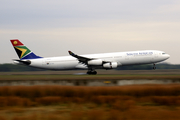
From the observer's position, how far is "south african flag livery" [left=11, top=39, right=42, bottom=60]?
42875 mm

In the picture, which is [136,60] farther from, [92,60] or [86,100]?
[86,100]

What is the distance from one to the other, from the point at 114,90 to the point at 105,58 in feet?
71.4

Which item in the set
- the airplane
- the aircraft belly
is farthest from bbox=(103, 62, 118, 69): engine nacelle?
the aircraft belly

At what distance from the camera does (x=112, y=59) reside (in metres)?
39.4

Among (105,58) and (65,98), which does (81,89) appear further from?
(105,58)

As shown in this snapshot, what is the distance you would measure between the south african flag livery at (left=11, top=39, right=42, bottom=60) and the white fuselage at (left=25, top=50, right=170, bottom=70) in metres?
1.27

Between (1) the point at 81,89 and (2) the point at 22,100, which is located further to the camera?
(1) the point at 81,89

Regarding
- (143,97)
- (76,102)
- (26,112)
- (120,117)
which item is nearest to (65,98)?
(76,102)

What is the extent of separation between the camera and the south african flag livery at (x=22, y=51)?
141 feet

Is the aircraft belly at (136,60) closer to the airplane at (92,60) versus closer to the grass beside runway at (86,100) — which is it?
the airplane at (92,60)

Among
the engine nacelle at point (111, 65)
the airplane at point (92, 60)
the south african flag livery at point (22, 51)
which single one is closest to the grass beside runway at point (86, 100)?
the engine nacelle at point (111, 65)

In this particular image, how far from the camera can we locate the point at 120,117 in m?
10.9

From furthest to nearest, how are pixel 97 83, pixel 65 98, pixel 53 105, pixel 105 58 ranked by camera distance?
pixel 105 58
pixel 97 83
pixel 65 98
pixel 53 105

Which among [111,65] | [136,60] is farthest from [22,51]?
[136,60]
